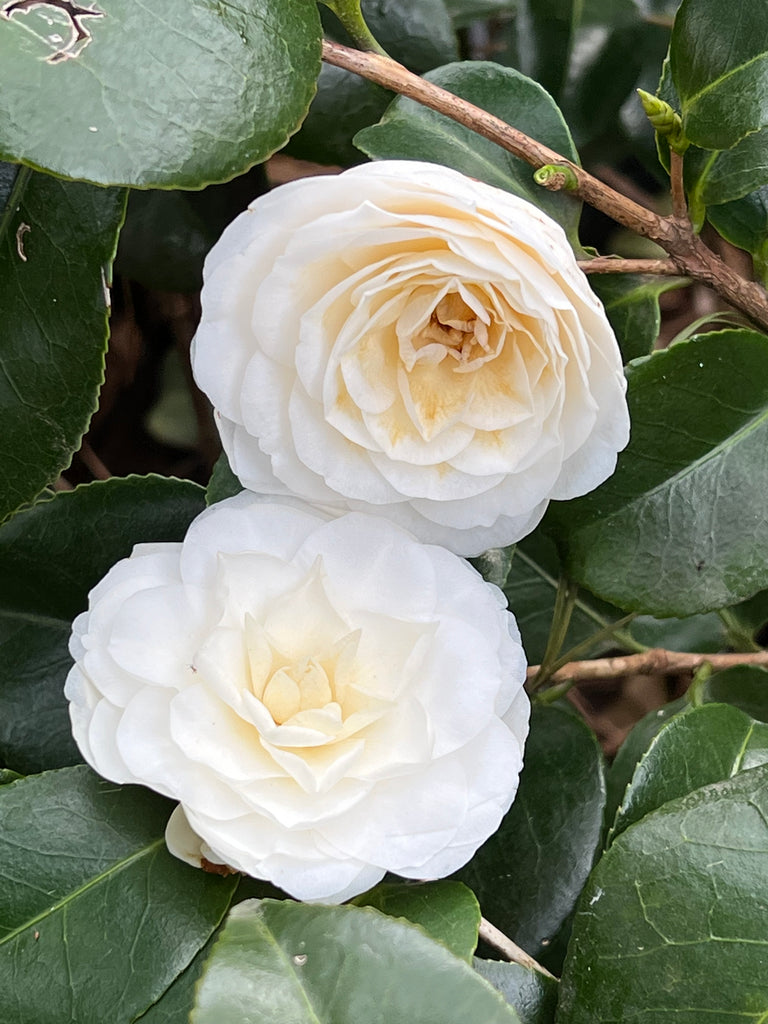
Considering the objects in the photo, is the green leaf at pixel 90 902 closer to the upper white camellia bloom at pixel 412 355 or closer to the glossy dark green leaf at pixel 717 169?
the upper white camellia bloom at pixel 412 355

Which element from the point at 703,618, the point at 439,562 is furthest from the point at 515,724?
the point at 703,618

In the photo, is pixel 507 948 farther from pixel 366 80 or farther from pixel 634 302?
pixel 366 80

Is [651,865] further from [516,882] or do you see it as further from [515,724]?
[516,882]

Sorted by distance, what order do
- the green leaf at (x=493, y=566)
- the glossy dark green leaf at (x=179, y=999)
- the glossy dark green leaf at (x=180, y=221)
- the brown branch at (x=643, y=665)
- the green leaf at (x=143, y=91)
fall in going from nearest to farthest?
the green leaf at (x=143, y=91)
the glossy dark green leaf at (x=179, y=999)
the green leaf at (x=493, y=566)
the brown branch at (x=643, y=665)
the glossy dark green leaf at (x=180, y=221)

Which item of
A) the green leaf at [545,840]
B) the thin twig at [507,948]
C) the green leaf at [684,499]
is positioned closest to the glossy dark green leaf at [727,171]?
the green leaf at [684,499]

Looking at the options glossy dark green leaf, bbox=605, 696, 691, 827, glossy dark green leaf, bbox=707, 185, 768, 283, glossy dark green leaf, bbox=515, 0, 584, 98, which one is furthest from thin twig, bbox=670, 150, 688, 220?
glossy dark green leaf, bbox=605, 696, 691, 827

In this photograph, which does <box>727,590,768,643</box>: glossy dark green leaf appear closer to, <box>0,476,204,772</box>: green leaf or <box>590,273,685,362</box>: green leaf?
<box>590,273,685,362</box>: green leaf

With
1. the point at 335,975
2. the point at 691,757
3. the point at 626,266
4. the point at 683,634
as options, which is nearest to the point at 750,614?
the point at 683,634
